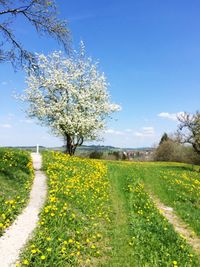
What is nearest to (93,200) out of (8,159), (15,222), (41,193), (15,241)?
(41,193)

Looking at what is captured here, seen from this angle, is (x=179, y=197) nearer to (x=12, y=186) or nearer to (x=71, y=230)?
(x=12, y=186)

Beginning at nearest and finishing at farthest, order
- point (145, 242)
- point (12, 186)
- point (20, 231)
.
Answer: point (20, 231) → point (145, 242) → point (12, 186)

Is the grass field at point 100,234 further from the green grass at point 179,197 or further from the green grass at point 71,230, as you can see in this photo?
the green grass at point 179,197

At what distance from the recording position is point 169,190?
82.3 ft

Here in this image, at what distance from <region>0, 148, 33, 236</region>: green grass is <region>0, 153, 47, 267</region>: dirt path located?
26cm

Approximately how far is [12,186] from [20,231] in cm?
617

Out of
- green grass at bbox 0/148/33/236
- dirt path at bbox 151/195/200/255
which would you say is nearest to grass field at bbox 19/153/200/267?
dirt path at bbox 151/195/200/255

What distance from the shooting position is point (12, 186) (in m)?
17.2

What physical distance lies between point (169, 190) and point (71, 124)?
20678 mm

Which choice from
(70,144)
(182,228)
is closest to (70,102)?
(70,144)

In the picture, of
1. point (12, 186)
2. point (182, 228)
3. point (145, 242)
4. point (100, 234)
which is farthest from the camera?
point (12, 186)

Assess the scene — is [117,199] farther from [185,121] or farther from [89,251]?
[185,121]

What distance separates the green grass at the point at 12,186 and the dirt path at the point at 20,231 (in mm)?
258

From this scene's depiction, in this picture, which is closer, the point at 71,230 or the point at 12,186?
the point at 71,230
